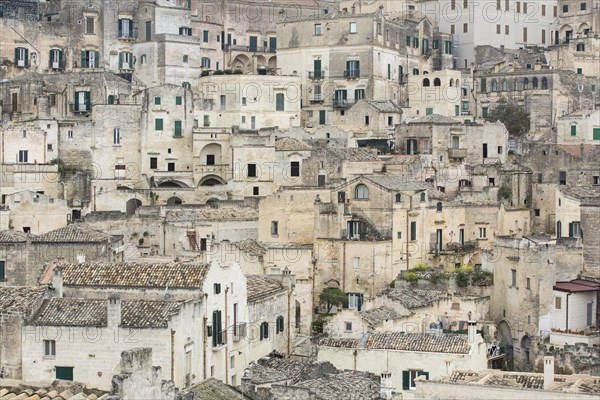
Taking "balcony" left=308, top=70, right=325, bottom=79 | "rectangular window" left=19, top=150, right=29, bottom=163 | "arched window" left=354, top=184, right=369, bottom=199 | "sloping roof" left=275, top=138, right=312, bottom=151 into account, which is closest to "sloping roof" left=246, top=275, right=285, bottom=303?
"arched window" left=354, top=184, right=369, bottom=199

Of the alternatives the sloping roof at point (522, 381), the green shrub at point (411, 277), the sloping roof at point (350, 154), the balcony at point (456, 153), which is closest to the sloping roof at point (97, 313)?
the sloping roof at point (522, 381)

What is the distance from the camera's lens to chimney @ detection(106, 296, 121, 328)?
128ft

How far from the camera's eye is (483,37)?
84.8 meters

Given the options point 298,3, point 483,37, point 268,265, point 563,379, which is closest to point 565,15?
point 483,37

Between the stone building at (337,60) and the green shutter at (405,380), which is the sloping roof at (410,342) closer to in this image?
the green shutter at (405,380)

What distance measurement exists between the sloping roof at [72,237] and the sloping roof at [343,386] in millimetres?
13712

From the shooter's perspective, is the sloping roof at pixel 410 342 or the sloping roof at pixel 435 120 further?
the sloping roof at pixel 435 120

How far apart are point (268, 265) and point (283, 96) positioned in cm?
1824

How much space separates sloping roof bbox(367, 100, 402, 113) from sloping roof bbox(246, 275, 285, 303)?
21.5 m

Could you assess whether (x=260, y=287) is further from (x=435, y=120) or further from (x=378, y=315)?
(x=435, y=120)

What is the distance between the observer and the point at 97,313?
39.8 metres

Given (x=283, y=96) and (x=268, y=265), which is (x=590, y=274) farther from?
(x=283, y=96)

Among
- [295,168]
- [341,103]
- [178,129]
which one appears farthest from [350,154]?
[341,103]

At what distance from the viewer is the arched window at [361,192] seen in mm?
56469
